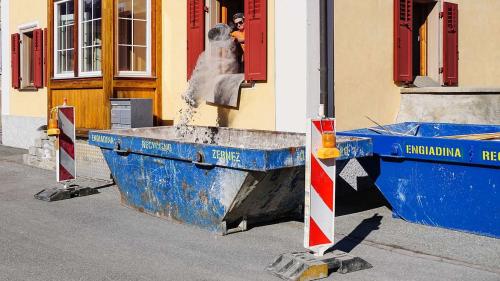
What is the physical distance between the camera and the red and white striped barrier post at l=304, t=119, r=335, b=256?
547cm

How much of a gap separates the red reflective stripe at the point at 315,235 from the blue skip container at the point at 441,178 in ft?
6.55

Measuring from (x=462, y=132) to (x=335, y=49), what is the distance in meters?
2.18

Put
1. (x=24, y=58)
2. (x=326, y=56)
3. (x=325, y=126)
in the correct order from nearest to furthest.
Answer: (x=325, y=126) < (x=326, y=56) < (x=24, y=58)

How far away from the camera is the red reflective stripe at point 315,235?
5.55 metres

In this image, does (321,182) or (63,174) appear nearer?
(321,182)

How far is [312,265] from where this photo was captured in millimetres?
5387

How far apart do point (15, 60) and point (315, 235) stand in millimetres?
12908

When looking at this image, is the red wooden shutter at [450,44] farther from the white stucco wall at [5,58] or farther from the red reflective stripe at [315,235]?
the white stucco wall at [5,58]

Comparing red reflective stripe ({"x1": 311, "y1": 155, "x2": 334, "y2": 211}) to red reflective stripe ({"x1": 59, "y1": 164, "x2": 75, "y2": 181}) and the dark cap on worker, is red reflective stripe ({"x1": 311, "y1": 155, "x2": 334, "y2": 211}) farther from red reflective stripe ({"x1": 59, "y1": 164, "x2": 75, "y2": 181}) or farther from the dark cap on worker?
the dark cap on worker

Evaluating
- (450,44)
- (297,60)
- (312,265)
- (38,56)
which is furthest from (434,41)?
(38,56)

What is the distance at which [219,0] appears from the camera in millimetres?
11141

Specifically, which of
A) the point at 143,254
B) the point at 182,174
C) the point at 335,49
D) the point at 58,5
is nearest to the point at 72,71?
the point at 58,5

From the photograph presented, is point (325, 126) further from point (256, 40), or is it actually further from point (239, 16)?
point (239, 16)

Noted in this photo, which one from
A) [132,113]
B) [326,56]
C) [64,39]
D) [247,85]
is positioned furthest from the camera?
[64,39]
